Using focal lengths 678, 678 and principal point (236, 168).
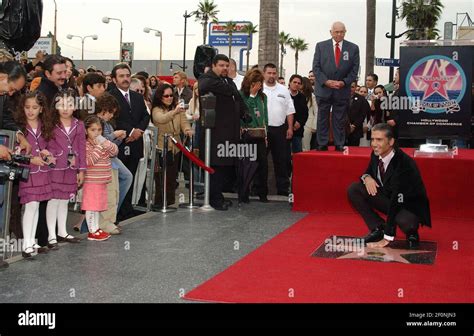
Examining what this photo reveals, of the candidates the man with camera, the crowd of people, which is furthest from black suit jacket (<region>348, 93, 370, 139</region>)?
the man with camera

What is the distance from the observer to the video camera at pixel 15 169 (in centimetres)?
557

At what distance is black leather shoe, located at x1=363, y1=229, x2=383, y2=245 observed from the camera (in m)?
7.05

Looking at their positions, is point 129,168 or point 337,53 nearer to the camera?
point 129,168

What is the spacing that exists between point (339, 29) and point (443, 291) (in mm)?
4861

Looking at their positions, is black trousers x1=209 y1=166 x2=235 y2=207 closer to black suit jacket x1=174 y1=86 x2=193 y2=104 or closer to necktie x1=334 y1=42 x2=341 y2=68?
necktie x1=334 y1=42 x2=341 y2=68

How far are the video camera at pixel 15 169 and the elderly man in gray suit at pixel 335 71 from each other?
4.68 m

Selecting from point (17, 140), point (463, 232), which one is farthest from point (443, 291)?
point (17, 140)

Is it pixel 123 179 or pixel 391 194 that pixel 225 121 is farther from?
pixel 391 194

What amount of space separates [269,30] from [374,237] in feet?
26.4

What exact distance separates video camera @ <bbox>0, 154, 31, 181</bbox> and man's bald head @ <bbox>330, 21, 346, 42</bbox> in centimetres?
492

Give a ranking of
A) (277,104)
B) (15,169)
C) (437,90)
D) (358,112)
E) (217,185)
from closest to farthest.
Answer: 1. (15,169)
2. (437,90)
3. (217,185)
4. (277,104)
5. (358,112)

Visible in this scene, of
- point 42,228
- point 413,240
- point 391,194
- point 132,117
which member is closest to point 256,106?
point 132,117

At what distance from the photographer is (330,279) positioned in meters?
5.65
